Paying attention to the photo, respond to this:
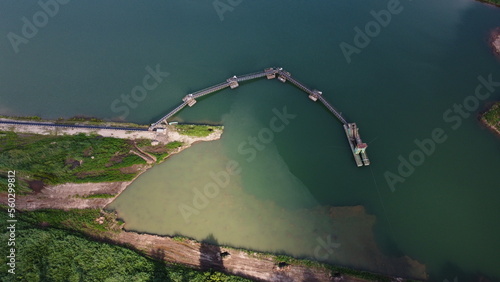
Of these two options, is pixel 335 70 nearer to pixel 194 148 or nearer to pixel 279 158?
pixel 279 158

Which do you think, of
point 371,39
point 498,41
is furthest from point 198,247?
point 498,41

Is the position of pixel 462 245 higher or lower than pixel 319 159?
lower
